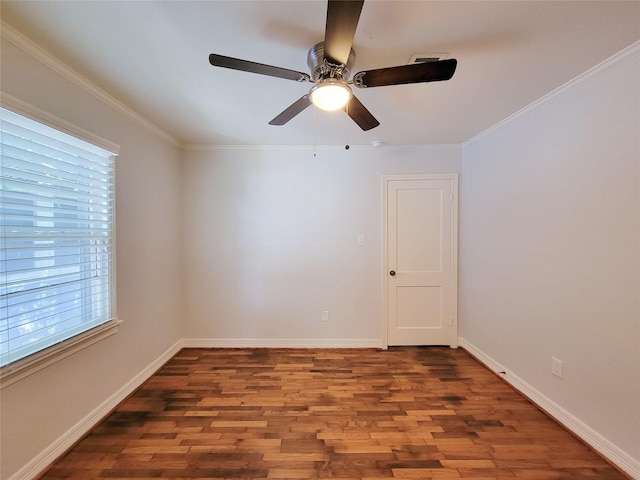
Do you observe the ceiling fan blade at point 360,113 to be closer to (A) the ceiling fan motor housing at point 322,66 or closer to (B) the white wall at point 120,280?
(A) the ceiling fan motor housing at point 322,66

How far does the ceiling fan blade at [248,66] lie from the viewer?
107cm

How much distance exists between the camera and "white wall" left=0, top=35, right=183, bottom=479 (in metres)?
1.32

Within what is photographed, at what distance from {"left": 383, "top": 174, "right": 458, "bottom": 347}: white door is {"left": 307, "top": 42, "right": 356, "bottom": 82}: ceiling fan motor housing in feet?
5.54

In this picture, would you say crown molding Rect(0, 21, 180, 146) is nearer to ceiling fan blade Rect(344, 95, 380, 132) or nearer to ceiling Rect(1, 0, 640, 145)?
ceiling Rect(1, 0, 640, 145)

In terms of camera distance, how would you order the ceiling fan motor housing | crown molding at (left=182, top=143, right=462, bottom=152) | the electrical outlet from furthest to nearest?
crown molding at (left=182, top=143, right=462, bottom=152), the electrical outlet, the ceiling fan motor housing

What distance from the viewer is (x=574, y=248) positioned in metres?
1.68

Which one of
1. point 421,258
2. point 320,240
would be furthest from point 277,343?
point 421,258

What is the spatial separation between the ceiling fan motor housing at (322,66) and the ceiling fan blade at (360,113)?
0.13m

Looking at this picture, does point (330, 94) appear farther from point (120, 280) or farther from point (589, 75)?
point (120, 280)

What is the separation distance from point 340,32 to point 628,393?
8.01 ft

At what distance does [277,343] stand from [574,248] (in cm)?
284

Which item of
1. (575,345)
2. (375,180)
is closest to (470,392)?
(575,345)

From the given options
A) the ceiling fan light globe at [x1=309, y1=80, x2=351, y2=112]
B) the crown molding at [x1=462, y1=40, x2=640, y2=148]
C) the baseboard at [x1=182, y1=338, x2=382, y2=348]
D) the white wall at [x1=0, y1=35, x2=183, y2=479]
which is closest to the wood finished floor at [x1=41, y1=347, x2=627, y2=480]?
the white wall at [x1=0, y1=35, x2=183, y2=479]

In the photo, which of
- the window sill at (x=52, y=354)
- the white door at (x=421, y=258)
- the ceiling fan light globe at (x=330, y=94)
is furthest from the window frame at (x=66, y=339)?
the white door at (x=421, y=258)
